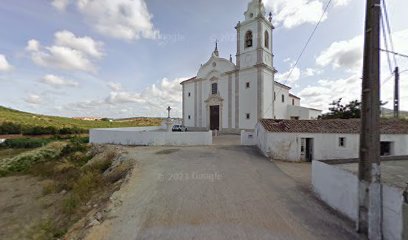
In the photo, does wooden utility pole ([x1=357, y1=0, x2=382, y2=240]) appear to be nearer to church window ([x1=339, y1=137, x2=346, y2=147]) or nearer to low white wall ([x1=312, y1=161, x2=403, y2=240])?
low white wall ([x1=312, y1=161, x2=403, y2=240])

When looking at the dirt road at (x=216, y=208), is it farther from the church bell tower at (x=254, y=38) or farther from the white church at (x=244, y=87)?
the church bell tower at (x=254, y=38)

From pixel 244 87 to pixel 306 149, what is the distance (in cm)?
1210

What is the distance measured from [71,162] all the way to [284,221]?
15646 mm

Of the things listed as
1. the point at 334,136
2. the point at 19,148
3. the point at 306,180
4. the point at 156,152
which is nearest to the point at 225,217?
the point at 306,180

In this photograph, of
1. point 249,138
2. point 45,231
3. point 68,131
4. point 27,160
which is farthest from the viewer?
point 68,131

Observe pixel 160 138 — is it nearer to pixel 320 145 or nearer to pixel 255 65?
pixel 320 145

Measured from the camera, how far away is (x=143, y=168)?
9883 mm

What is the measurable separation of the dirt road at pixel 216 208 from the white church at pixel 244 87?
14.2 meters

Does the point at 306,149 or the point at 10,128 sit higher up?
the point at 10,128

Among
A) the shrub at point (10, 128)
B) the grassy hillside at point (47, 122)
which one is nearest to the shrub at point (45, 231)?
the shrub at point (10, 128)

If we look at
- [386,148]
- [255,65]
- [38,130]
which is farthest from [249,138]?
[38,130]

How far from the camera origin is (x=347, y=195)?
523 centimetres

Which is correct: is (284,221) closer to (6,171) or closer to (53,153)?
(6,171)

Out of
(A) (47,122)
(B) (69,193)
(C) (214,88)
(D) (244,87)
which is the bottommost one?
(B) (69,193)
